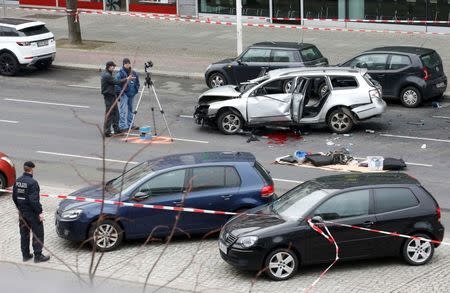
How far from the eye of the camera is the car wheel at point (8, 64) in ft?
94.0

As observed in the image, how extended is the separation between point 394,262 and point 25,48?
1796cm

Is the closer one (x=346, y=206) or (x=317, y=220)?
(x=317, y=220)

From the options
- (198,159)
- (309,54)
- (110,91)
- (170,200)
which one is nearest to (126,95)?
(110,91)

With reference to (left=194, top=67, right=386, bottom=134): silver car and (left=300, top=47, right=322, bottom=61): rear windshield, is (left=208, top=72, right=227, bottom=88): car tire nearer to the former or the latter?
(left=300, top=47, right=322, bottom=61): rear windshield

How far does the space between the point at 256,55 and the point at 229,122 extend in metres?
4.52

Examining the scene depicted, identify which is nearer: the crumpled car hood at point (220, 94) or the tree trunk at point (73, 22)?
the crumpled car hood at point (220, 94)

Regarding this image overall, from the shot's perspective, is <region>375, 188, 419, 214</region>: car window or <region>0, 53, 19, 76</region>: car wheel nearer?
<region>375, 188, 419, 214</region>: car window

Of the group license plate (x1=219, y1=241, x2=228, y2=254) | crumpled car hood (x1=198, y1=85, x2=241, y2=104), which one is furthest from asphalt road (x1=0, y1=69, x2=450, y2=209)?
license plate (x1=219, y1=241, x2=228, y2=254)

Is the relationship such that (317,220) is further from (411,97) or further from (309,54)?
(309,54)

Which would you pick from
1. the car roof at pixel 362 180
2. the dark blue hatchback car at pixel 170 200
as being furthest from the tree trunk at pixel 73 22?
the car roof at pixel 362 180

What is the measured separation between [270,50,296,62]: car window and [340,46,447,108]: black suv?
1.57 meters

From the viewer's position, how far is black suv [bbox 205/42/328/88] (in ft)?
82.7

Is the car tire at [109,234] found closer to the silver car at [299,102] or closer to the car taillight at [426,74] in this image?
the silver car at [299,102]

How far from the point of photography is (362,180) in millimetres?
13609
